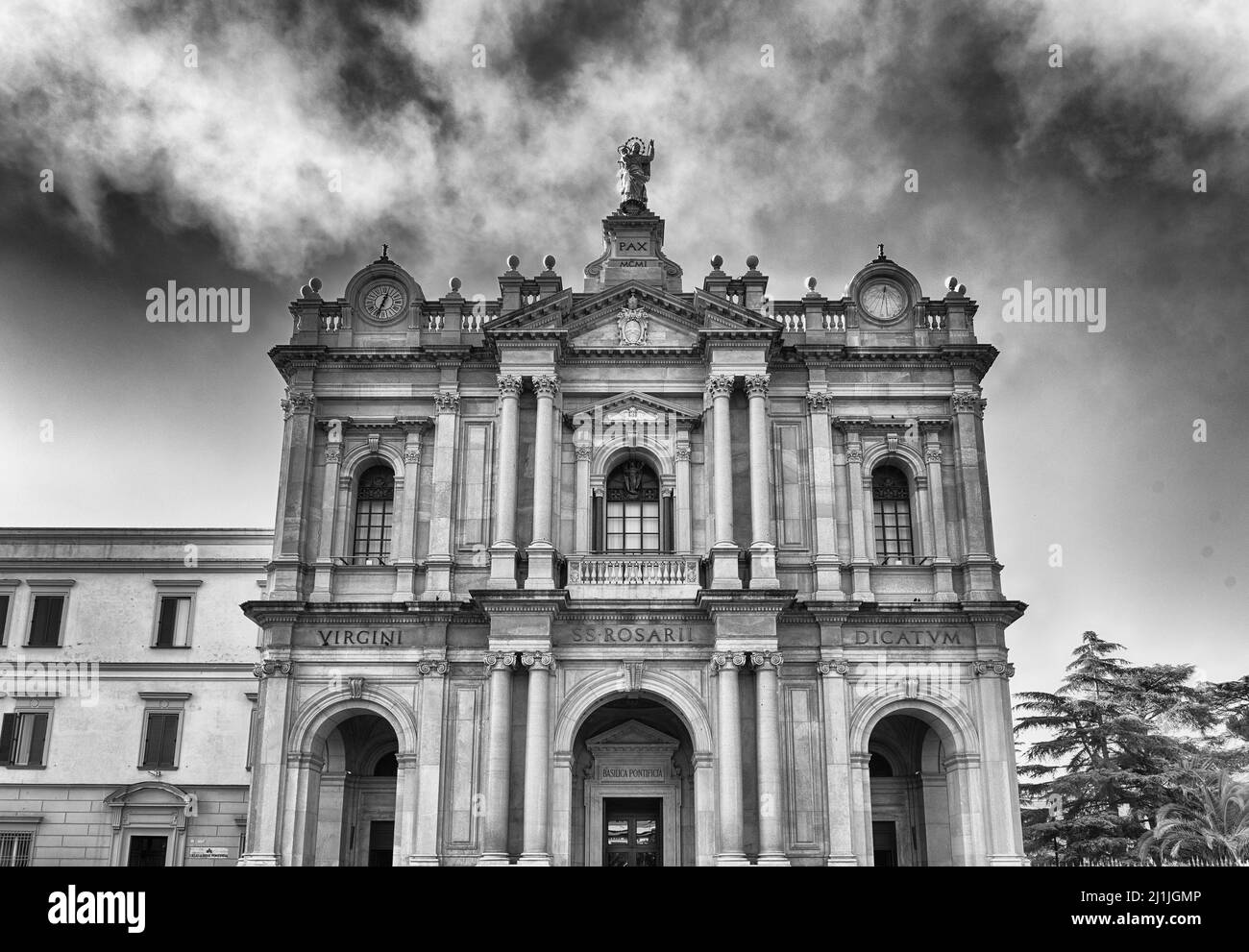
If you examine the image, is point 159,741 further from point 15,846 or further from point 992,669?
point 992,669

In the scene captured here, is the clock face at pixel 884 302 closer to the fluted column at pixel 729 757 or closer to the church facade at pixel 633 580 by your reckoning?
the church facade at pixel 633 580

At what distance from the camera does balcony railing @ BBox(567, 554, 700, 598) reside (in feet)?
105

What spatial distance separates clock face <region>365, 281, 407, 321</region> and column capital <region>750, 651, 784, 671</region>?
49.6ft

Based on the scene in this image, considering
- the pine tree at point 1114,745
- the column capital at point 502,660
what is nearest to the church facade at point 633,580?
the column capital at point 502,660

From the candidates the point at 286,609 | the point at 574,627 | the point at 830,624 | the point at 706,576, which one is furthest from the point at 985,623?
the point at 286,609

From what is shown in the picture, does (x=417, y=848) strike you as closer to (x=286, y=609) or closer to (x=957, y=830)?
(x=286, y=609)

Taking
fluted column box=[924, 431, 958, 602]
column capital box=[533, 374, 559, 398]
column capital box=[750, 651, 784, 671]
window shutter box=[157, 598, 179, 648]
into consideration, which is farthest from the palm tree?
window shutter box=[157, 598, 179, 648]

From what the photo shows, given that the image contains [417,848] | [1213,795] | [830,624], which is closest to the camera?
[417,848]

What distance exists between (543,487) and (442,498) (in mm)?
3016

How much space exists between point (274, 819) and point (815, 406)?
1876 centimetres

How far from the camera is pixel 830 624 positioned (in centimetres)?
3200

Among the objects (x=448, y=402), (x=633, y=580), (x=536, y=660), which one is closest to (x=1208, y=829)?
(x=633, y=580)

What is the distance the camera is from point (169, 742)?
42.1m

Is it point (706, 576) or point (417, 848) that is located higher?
point (706, 576)
